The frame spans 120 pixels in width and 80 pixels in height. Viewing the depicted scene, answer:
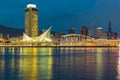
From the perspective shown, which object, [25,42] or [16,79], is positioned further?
[25,42]

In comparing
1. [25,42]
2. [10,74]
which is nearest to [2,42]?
[25,42]

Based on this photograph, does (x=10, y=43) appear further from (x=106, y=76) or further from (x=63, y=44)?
(x=106, y=76)

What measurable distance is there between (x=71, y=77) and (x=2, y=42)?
6631 inches

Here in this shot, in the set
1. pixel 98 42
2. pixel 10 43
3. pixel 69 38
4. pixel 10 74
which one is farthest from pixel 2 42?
pixel 10 74

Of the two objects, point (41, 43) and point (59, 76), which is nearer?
point (59, 76)

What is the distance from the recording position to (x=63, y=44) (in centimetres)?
18362

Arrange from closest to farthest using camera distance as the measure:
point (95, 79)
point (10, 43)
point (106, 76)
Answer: point (95, 79)
point (106, 76)
point (10, 43)

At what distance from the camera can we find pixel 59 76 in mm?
25516

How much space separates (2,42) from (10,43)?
5276mm

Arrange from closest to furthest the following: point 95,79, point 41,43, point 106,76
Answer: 1. point 95,79
2. point 106,76
3. point 41,43

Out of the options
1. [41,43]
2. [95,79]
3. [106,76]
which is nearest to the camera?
[95,79]

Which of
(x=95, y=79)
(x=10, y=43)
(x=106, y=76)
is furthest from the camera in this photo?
(x=10, y=43)

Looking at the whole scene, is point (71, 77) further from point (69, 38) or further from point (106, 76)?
point (69, 38)

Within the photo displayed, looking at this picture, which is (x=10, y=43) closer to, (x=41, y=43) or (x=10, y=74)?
(x=41, y=43)
